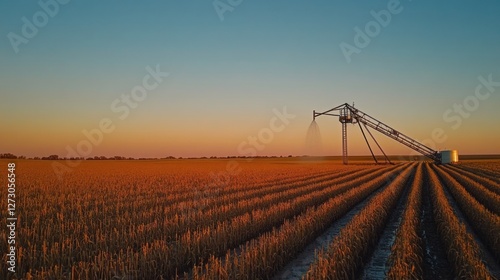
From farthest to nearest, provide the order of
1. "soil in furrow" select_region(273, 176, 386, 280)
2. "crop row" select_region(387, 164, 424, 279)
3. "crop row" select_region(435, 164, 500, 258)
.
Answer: "crop row" select_region(435, 164, 500, 258) < "soil in furrow" select_region(273, 176, 386, 280) < "crop row" select_region(387, 164, 424, 279)

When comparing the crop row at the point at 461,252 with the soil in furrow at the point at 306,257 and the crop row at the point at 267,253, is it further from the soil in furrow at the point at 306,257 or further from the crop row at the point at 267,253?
the crop row at the point at 267,253

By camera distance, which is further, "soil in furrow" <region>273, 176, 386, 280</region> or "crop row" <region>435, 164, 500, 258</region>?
"crop row" <region>435, 164, 500, 258</region>

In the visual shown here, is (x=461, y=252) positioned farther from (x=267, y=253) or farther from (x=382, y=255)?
(x=267, y=253)

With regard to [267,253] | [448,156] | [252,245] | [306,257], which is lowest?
[306,257]

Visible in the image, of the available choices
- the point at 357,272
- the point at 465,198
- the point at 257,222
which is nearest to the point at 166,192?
the point at 257,222

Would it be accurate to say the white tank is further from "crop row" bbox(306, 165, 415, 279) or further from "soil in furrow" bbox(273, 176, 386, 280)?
"soil in furrow" bbox(273, 176, 386, 280)

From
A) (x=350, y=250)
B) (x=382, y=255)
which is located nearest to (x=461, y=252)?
(x=382, y=255)

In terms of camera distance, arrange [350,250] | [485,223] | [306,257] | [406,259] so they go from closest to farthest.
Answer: [406,259], [350,250], [306,257], [485,223]

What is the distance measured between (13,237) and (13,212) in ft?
12.9

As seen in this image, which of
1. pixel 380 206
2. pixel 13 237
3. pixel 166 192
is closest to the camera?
pixel 13 237

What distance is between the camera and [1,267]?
213 inches

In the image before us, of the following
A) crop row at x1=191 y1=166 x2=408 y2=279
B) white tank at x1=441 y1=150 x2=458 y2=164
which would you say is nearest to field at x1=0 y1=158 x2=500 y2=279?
crop row at x1=191 y1=166 x2=408 y2=279

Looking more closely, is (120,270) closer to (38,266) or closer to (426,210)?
(38,266)

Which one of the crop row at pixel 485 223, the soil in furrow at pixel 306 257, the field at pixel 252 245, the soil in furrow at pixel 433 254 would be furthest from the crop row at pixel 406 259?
the crop row at pixel 485 223
